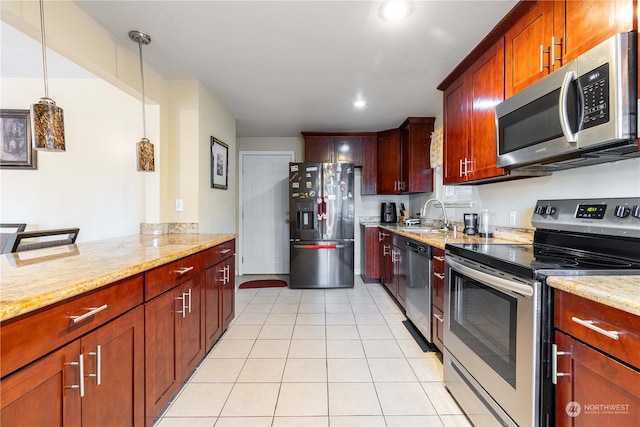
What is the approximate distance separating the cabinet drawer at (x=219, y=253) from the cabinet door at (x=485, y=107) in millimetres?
2079

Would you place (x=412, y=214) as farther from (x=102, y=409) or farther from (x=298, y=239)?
(x=102, y=409)

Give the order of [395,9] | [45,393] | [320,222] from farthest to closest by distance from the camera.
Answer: [320,222] → [395,9] → [45,393]

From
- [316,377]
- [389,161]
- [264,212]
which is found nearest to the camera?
[316,377]

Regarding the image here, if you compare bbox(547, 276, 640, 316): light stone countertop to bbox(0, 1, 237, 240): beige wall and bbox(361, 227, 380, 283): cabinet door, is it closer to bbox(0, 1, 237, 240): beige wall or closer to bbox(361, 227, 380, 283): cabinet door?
→ bbox(0, 1, 237, 240): beige wall

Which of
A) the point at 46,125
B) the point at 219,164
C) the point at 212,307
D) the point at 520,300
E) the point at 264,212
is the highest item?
the point at 219,164

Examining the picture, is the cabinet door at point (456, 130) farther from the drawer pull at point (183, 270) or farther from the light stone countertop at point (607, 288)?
the drawer pull at point (183, 270)

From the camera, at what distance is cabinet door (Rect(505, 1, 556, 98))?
1.45m

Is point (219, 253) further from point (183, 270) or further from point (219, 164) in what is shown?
point (219, 164)

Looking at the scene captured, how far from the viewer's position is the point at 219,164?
10.2ft

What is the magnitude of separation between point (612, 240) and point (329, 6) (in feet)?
6.19

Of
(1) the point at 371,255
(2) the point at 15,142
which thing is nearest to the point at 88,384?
(2) the point at 15,142

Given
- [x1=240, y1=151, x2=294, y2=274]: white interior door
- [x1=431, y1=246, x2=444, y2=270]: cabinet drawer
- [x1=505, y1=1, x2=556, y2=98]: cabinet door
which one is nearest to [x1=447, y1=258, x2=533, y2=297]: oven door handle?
[x1=431, y1=246, x2=444, y2=270]: cabinet drawer

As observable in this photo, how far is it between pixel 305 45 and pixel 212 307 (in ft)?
6.82

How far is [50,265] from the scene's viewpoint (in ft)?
3.81
